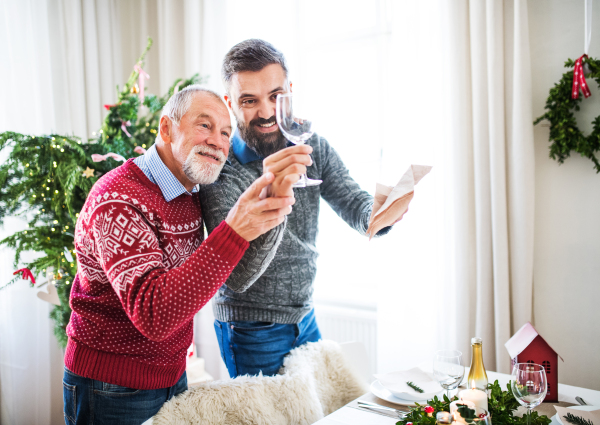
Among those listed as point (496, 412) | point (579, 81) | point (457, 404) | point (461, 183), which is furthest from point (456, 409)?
point (579, 81)

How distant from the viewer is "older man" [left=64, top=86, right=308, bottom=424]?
3.17ft

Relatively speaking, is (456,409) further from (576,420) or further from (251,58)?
(251,58)

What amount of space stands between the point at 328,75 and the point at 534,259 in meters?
1.75

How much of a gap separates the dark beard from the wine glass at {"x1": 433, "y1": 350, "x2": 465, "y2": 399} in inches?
29.3

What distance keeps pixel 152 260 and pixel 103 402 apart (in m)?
0.44

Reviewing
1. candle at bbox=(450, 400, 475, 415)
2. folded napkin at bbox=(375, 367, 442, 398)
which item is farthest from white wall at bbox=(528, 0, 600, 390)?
candle at bbox=(450, 400, 475, 415)

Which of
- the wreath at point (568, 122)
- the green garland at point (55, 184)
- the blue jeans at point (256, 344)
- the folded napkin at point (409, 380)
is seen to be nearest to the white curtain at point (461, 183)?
the wreath at point (568, 122)

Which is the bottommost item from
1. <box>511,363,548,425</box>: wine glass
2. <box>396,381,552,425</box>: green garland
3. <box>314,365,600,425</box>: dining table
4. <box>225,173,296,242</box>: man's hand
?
<box>314,365,600,425</box>: dining table

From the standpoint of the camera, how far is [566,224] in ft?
7.39

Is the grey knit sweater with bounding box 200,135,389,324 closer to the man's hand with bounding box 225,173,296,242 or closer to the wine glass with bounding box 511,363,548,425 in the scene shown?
the man's hand with bounding box 225,173,296,242

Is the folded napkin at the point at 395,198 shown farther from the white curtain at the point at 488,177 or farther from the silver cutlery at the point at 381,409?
the white curtain at the point at 488,177

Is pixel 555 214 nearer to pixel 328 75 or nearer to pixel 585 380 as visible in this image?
pixel 585 380

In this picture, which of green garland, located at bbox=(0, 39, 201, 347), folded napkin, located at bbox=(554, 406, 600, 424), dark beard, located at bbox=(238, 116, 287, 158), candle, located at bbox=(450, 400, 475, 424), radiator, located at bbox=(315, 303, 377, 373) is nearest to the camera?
candle, located at bbox=(450, 400, 475, 424)

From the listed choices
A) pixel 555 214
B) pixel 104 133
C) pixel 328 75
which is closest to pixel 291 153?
pixel 104 133
